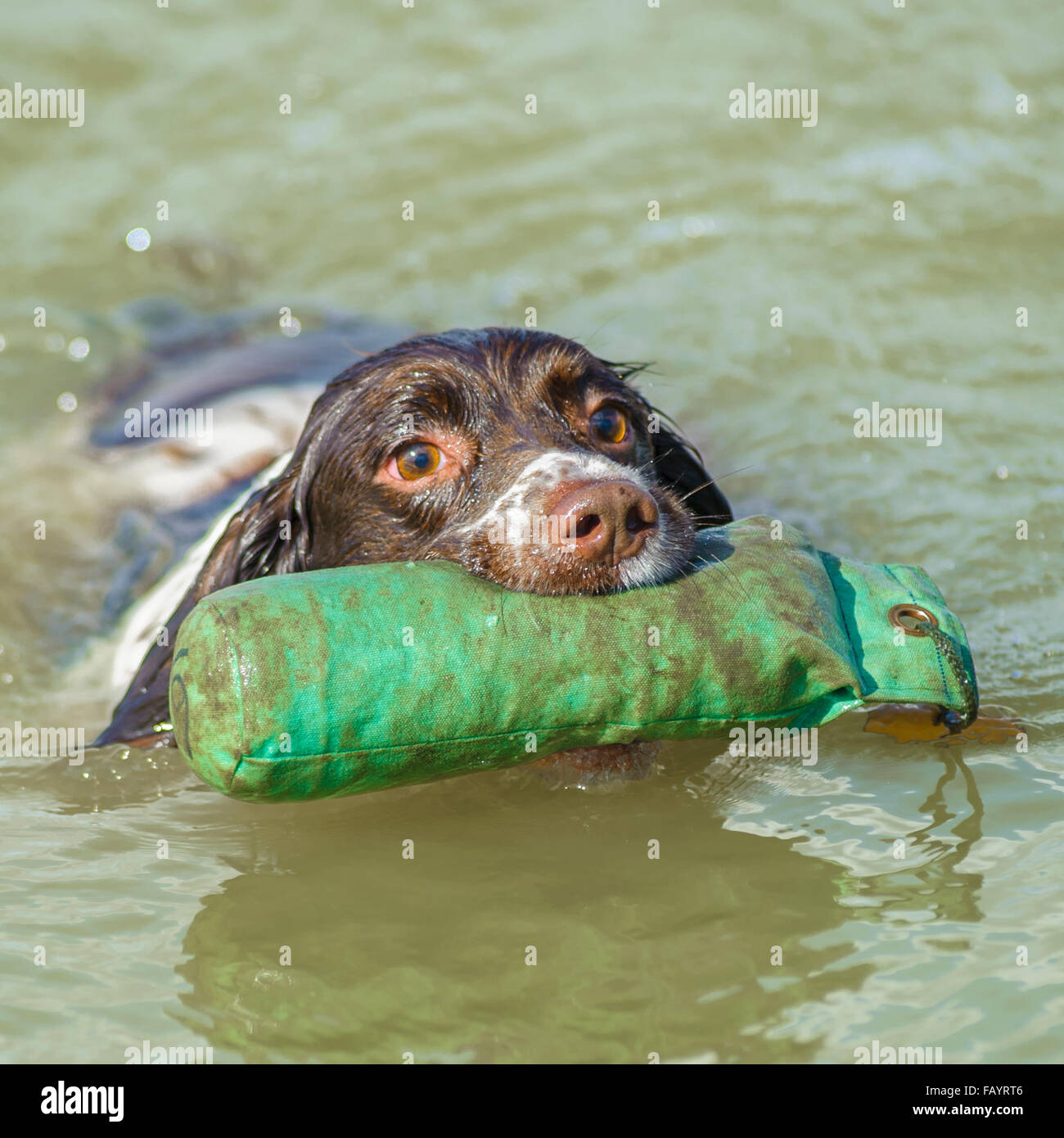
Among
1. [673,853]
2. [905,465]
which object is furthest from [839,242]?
[673,853]

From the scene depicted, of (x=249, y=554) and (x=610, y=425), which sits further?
(x=249, y=554)

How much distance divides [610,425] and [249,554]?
108cm

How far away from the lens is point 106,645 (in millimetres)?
4875

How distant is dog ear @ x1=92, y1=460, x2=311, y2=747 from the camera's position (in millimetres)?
3752

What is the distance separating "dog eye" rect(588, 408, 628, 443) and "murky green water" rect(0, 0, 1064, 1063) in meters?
0.84

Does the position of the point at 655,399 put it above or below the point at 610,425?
above

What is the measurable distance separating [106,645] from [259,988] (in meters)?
2.63

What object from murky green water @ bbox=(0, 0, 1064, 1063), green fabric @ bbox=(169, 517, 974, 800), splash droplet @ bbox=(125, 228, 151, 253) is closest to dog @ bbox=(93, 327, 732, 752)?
green fabric @ bbox=(169, 517, 974, 800)

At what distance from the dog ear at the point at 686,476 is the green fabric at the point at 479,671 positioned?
1.14 meters

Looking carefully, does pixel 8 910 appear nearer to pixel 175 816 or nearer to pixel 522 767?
pixel 175 816

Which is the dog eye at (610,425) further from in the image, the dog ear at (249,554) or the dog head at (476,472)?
the dog ear at (249,554)

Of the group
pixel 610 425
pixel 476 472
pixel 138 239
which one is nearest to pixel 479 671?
pixel 476 472

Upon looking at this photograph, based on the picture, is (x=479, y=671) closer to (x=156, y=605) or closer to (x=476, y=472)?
(x=476, y=472)

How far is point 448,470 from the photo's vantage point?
136 inches
